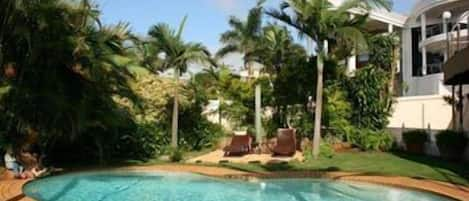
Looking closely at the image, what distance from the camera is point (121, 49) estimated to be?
16.5 metres

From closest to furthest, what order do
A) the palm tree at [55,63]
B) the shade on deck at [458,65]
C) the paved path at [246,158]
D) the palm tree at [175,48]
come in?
the shade on deck at [458,65]
the palm tree at [55,63]
the paved path at [246,158]
the palm tree at [175,48]

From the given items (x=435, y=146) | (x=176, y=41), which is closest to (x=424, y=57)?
(x=435, y=146)

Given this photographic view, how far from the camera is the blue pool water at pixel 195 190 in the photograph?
11.8 m

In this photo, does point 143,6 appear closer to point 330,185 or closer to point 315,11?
point 315,11

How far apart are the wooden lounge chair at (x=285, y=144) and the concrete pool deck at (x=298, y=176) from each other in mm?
3235

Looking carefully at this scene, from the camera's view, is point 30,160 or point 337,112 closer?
point 30,160

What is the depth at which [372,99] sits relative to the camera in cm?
2083

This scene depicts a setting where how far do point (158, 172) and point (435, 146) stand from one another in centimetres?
899

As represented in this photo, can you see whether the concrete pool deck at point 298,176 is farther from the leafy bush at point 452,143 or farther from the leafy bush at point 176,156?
the leafy bush at point 452,143

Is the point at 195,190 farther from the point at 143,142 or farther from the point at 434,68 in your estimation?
the point at 434,68

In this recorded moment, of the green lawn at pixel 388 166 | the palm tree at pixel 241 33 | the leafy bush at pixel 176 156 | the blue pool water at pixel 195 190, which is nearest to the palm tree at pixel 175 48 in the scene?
the leafy bush at pixel 176 156

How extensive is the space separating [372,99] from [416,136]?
2.42m

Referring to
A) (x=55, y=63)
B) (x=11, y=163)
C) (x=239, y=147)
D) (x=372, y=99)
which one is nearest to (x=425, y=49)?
(x=372, y=99)

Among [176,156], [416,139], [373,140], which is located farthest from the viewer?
[373,140]
